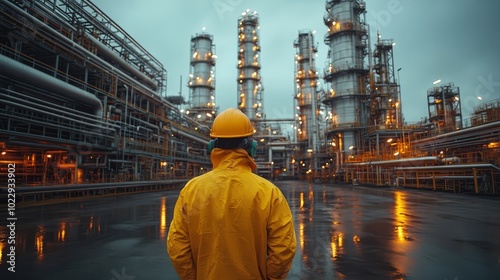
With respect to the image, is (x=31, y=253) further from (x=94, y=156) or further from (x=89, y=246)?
(x=94, y=156)

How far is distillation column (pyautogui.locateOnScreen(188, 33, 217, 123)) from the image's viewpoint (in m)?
40.8

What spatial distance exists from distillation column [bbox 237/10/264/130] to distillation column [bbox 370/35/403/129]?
55.5ft

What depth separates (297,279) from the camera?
12.7 ft

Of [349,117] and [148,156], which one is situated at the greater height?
[349,117]

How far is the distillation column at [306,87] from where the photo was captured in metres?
44.8

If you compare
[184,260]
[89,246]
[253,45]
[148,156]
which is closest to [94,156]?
[148,156]

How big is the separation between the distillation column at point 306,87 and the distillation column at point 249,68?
697 cm

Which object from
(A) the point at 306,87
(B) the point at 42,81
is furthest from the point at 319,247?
(A) the point at 306,87

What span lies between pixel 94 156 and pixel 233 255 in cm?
2046

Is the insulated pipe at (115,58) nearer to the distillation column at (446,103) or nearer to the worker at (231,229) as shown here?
the worker at (231,229)

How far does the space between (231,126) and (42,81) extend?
49.7ft

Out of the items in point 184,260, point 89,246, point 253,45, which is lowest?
point 89,246

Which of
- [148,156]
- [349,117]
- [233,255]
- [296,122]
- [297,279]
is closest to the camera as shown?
[233,255]

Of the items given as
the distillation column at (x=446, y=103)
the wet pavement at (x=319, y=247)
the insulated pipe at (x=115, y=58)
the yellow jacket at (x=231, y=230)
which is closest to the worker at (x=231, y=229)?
the yellow jacket at (x=231, y=230)
